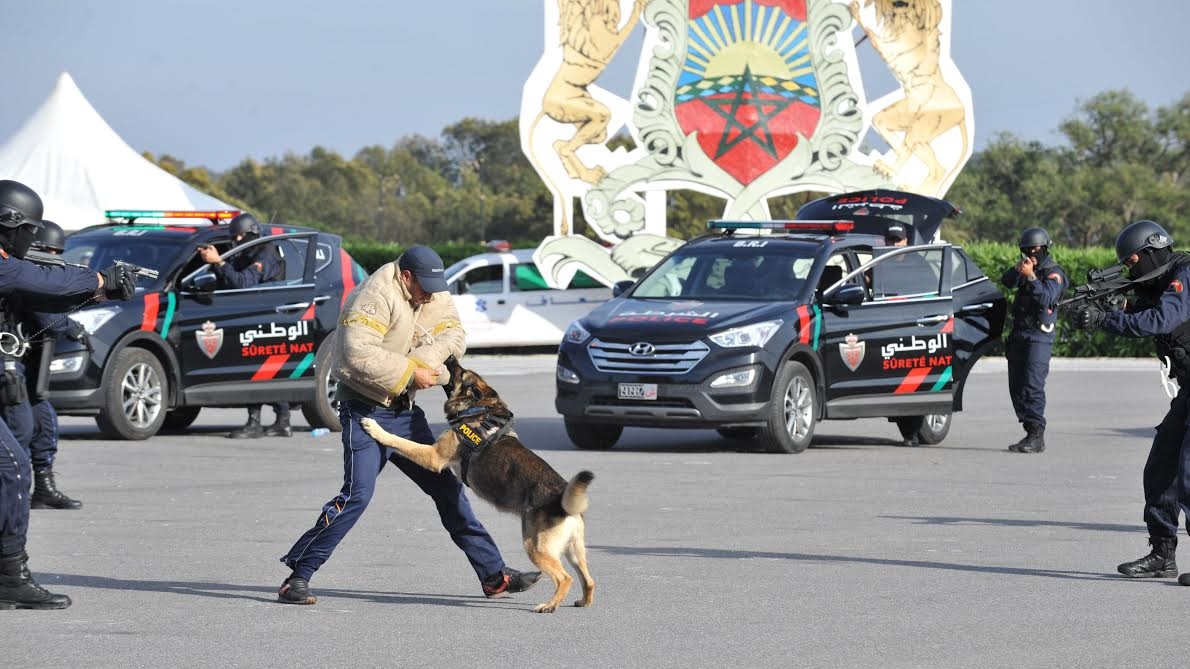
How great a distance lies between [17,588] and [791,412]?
8.42m

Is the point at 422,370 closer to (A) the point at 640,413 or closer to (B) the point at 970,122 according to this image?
(A) the point at 640,413

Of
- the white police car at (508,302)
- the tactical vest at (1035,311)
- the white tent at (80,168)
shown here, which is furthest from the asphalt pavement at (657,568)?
the white tent at (80,168)

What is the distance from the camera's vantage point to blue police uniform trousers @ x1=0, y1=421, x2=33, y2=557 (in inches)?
304

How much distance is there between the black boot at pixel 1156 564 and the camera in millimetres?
8836

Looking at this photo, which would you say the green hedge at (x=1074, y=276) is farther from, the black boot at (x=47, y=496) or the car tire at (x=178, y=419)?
the black boot at (x=47, y=496)

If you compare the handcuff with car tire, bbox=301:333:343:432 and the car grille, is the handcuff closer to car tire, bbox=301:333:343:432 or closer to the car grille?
the car grille

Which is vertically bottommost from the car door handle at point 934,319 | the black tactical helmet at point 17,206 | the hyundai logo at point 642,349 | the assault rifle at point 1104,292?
the hyundai logo at point 642,349

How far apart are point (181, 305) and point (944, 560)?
8543 mm

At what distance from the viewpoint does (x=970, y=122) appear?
108ft

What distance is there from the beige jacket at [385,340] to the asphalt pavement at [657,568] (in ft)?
3.29

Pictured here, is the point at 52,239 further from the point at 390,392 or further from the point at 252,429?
the point at 252,429

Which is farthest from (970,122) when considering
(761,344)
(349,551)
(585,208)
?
(349,551)

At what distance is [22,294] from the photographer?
314 inches

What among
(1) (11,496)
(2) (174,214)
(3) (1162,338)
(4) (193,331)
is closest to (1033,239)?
(3) (1162,338)
